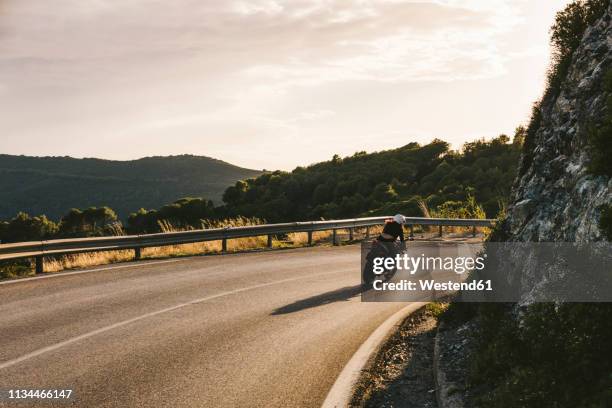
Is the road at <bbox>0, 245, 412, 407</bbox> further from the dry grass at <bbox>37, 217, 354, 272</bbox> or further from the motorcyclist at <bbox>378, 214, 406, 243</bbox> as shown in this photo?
the dry grass at <bbox>37, 217, 354, 272</bbox>

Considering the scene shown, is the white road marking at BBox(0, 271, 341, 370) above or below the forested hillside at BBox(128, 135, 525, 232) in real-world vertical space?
below

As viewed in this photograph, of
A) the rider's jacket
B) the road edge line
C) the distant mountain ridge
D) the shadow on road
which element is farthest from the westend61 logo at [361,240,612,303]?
the distant mountain ridge

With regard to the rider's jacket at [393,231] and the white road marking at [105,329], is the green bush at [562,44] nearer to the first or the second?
the rider's jacket at [393,231]

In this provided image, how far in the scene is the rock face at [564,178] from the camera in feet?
18.9

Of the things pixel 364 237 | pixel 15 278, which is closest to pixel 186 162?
pixel 364 237

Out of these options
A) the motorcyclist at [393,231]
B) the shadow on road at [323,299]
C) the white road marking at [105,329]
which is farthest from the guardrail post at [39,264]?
the motorcyclist at [393,231]

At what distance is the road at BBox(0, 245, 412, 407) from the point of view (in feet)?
17.5

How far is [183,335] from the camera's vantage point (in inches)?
287

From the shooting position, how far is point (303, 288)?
1121 cm

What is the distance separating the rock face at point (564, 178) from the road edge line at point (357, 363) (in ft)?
6.34

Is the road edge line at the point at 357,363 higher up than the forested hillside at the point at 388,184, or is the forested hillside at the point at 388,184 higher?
the forested hillside at the point at 388,184

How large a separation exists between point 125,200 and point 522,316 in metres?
131

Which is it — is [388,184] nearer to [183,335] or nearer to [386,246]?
[386,246]

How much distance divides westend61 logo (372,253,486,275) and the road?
0.74 meters
